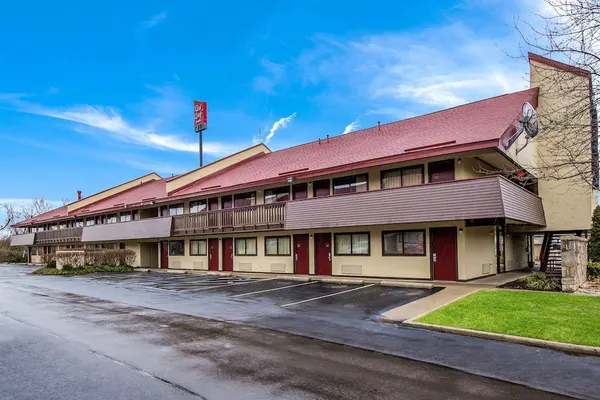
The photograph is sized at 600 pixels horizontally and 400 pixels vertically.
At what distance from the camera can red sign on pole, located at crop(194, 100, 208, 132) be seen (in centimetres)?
4253

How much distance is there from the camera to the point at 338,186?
21.2 m

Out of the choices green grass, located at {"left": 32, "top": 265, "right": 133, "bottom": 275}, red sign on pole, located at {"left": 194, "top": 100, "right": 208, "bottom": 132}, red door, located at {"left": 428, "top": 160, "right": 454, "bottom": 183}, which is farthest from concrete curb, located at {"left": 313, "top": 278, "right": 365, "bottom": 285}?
red sign on pole, located at {"left": 194, "top": 100, "right": 208, "bottom": 132}

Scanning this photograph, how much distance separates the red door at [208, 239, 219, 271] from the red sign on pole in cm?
1755

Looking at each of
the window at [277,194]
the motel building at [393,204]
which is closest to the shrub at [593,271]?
the motel building at [393,204]

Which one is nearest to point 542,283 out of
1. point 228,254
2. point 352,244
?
point 352,244

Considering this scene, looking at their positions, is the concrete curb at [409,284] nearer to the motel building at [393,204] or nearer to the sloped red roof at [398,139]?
the motel building at [393,204]

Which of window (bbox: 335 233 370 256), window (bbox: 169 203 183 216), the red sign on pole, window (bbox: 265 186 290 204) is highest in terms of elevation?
the red sign on pole

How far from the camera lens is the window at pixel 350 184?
2012cm

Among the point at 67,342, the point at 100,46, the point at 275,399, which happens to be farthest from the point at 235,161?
the point at 275,399

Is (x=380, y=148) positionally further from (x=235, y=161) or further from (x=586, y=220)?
(x=235, y=161)

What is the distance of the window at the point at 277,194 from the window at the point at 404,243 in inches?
262

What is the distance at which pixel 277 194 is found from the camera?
950 inches

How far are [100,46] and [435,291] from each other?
25787 millimetres

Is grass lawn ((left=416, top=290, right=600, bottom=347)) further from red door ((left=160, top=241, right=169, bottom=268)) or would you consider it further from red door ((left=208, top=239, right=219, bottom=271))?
red door ((left=160, top=241, right=169, bottom=268))
